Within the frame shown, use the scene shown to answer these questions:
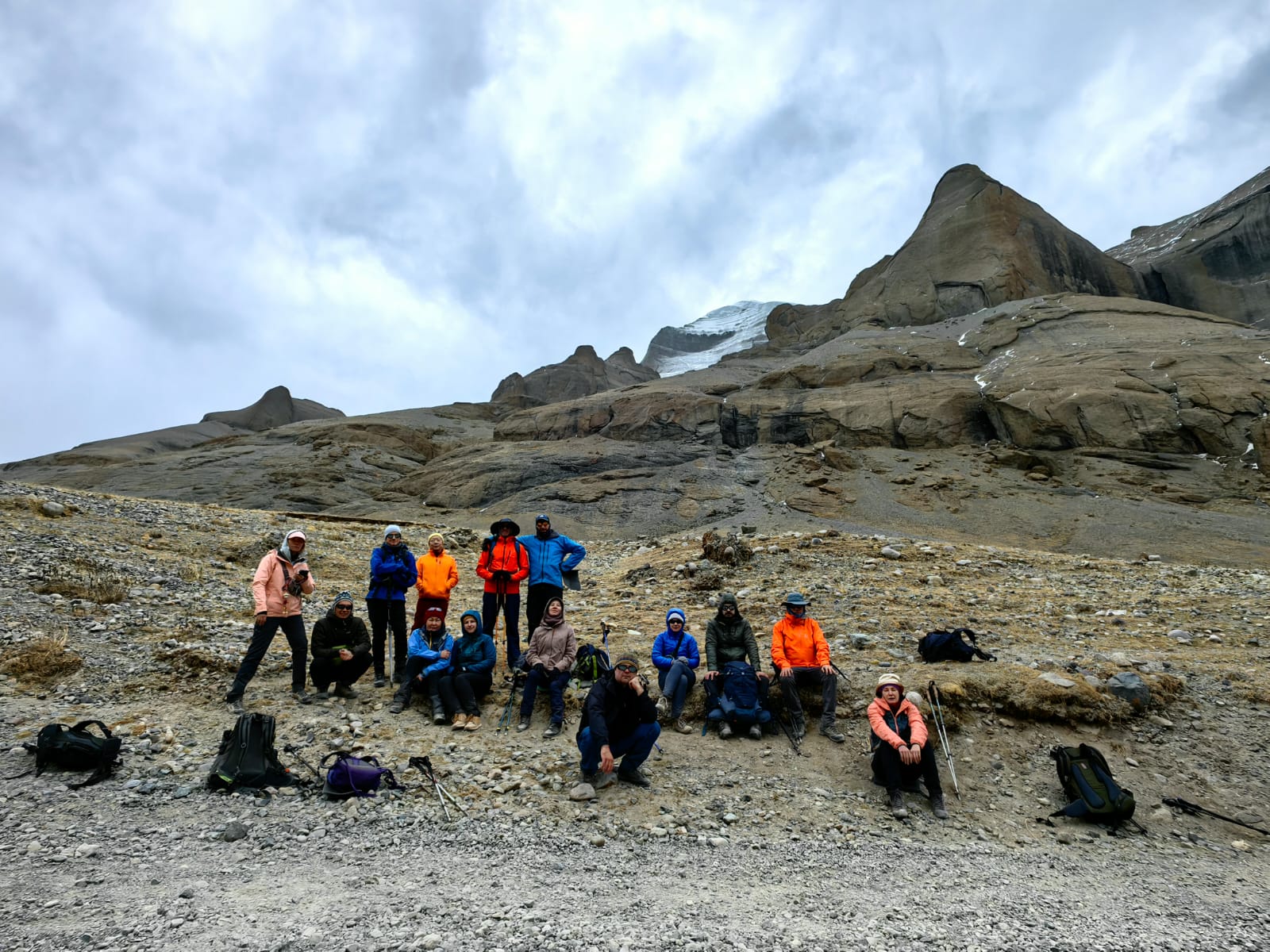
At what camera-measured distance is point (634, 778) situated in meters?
6.81

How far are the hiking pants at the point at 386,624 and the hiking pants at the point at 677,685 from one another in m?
3.72

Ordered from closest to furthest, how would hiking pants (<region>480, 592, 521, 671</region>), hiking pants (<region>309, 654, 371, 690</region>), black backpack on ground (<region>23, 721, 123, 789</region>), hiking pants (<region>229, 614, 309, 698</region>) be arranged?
black backpack on ground (<region>23, 721, 123, 789</region>), hiking pants (<region>229, 614, 309, 698</region>), hiking pants (<region>309, 654, 371, 690</region>), hiking pants (<region>480, 592, 521, 671</region>)

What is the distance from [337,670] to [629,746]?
13.6ft

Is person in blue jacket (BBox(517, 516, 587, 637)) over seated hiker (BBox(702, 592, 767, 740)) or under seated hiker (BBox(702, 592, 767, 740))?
over

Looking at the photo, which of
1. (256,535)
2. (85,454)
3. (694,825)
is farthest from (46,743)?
(85,454)

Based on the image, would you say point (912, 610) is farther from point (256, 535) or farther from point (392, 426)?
point (392, 426)

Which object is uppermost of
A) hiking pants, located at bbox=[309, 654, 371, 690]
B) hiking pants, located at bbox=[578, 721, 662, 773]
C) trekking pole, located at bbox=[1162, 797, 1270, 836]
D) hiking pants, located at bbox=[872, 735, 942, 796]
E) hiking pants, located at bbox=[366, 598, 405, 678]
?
hiking pants, located at bbox=[366, 598, 405, 678]

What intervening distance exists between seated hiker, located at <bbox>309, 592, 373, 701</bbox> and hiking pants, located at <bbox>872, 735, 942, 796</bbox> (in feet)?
20.8

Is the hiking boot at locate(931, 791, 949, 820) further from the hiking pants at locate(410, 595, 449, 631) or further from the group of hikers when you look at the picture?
the hiking pants at locate(410, 595, 449, 631)

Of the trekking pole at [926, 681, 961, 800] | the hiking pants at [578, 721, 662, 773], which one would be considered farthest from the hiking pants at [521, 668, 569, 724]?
the trekking pole at [926, 681, 961, 800]

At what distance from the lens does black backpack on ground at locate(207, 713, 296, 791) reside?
6.09 metres

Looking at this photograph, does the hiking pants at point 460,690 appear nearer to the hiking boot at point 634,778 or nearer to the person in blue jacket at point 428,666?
the person in blue jacket at point 428,666

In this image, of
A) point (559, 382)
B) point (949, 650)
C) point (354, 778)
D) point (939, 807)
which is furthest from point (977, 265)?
point (354, 778)

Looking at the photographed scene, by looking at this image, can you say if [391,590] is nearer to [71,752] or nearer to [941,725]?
[71,752]
